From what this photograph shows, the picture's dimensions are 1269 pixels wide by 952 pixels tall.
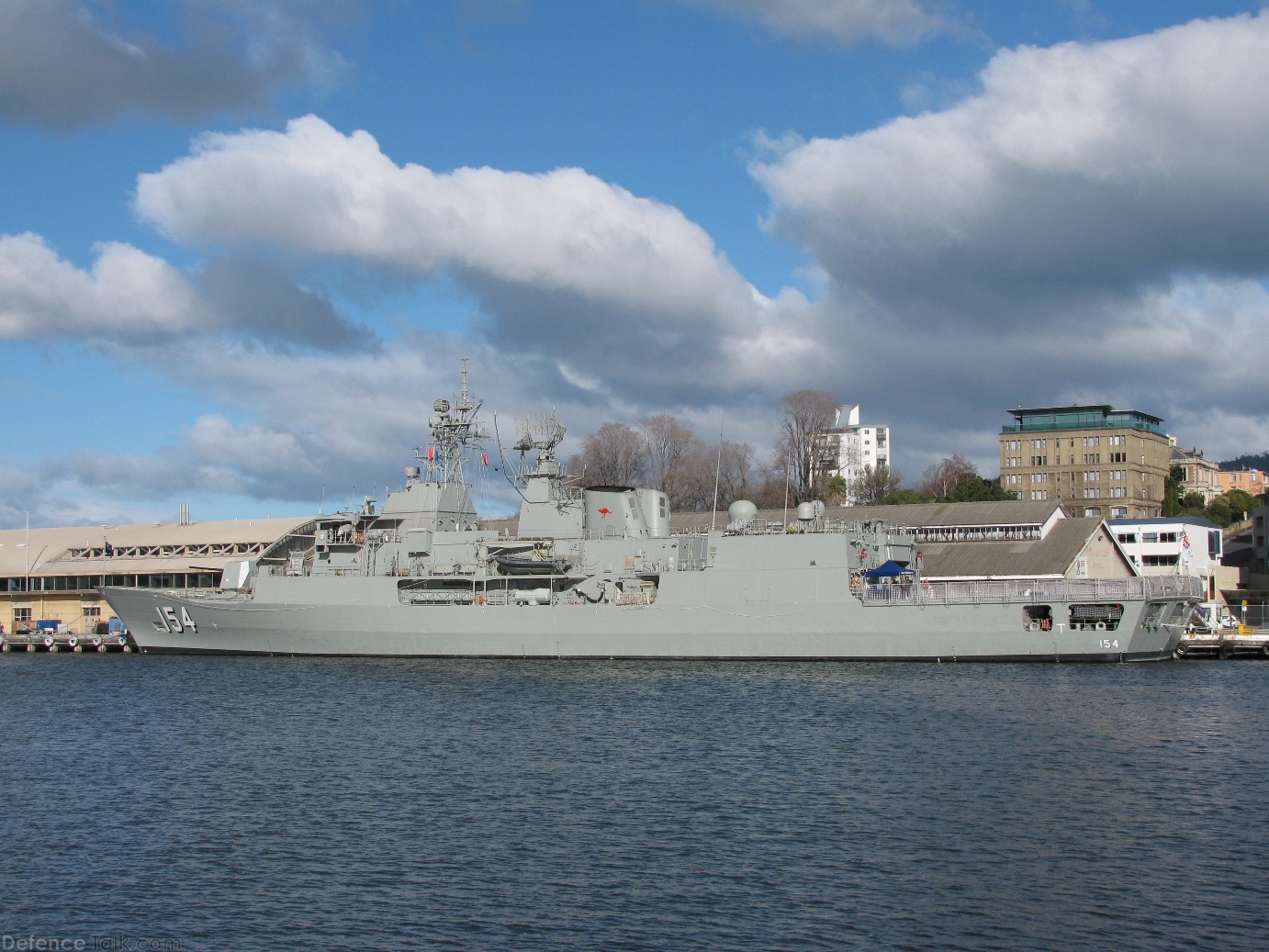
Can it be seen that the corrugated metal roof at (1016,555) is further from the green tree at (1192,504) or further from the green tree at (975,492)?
the green tree at (1192,504)

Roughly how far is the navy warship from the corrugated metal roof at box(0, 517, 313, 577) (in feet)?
39.5

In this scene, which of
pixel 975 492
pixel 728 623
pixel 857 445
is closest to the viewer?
pixel 728 623

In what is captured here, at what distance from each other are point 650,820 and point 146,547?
45953 millimetres

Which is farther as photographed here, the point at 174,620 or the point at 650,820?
the point at 174,620

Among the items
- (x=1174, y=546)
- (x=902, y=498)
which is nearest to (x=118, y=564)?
(x=902, y=498)

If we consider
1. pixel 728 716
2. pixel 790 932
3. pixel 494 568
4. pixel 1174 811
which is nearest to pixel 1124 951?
pixel 790 932

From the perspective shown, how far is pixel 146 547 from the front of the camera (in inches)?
2178

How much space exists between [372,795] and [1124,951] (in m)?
11.1

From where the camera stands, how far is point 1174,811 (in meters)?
16.1

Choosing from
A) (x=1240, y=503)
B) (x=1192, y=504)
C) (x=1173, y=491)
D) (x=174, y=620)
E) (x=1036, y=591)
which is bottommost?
(x=174, y=620)

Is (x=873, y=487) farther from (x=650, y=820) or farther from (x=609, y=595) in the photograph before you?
(x=650, y=820)

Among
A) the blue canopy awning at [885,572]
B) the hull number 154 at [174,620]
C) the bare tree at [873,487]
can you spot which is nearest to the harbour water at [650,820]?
the blue canopy awning at [885,572]

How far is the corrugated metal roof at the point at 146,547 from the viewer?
176ft

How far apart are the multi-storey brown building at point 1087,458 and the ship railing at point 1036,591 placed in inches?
2081
